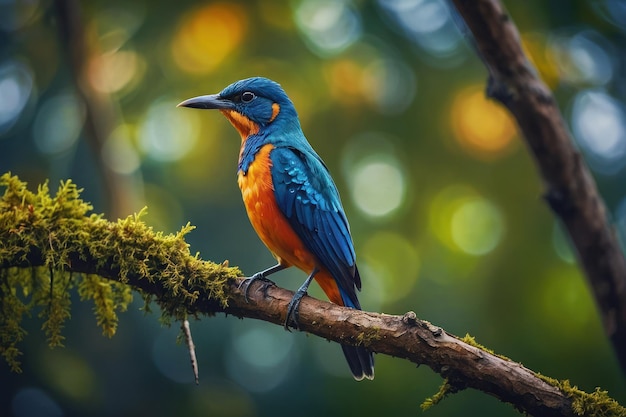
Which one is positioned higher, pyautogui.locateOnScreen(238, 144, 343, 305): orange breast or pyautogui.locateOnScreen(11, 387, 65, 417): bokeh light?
pyautogui.locateOnScreen(238, 144, 343, 305): orange breast

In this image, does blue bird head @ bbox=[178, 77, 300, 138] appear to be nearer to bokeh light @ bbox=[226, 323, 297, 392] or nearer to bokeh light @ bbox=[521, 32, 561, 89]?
bokeh light @ bbox=[226, 323, 297, 392]

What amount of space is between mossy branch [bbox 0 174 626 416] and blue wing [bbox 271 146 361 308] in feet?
1.86

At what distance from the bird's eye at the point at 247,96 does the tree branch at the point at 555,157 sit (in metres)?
1.60

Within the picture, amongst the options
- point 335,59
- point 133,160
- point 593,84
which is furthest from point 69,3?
point 593,84

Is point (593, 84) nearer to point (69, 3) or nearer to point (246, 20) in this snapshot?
point (246, 20)

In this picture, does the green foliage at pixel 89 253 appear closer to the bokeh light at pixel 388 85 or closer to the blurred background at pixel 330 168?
the blurred background at pixel 330 168

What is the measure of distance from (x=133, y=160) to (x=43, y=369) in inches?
94.7

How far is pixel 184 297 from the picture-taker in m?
3.73

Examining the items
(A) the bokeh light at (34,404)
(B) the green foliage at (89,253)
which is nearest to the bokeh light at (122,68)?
(A) the bokeh light at (34,404)

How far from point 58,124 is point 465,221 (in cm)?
518

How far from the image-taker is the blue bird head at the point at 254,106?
5043mm

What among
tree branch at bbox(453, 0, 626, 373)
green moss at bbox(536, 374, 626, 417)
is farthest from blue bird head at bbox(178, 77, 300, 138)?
green moss at bbox(536, 374, 626, 417)

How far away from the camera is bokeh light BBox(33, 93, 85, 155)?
26.7ft

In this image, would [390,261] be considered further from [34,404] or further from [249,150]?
[34,404]
